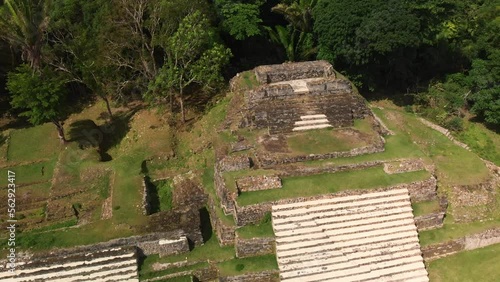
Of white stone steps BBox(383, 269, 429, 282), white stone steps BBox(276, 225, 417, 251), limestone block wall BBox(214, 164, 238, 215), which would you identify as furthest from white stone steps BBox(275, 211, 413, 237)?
limestone block wall BBox(214, 164, 238, 215)

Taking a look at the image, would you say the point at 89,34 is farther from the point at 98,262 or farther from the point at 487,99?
the point at 487,99

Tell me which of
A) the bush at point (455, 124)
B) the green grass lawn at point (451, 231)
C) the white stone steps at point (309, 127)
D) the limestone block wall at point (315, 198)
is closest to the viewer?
the limestone block wall at point (315, 198)

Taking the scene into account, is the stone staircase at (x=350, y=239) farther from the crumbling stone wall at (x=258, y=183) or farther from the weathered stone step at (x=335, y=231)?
the crumbling stone wall at (x=258, y=183)

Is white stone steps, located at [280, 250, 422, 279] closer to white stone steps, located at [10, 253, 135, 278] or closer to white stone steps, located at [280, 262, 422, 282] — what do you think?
white stone steps, located at [280, 262, 422, 282]

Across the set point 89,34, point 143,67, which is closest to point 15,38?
point 89,34

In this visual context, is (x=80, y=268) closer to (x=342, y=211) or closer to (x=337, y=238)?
(x=337, y=238)

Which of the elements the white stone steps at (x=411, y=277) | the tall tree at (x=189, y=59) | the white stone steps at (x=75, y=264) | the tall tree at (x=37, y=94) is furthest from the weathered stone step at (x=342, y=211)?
the tall tree at (x=37, y=94)

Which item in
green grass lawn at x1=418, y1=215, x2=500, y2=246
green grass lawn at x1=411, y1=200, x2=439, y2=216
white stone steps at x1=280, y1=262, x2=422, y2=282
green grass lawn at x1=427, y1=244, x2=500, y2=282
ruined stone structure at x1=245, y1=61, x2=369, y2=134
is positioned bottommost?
green grass lawn at x1=427, y1=244, x2=500, y2=282
